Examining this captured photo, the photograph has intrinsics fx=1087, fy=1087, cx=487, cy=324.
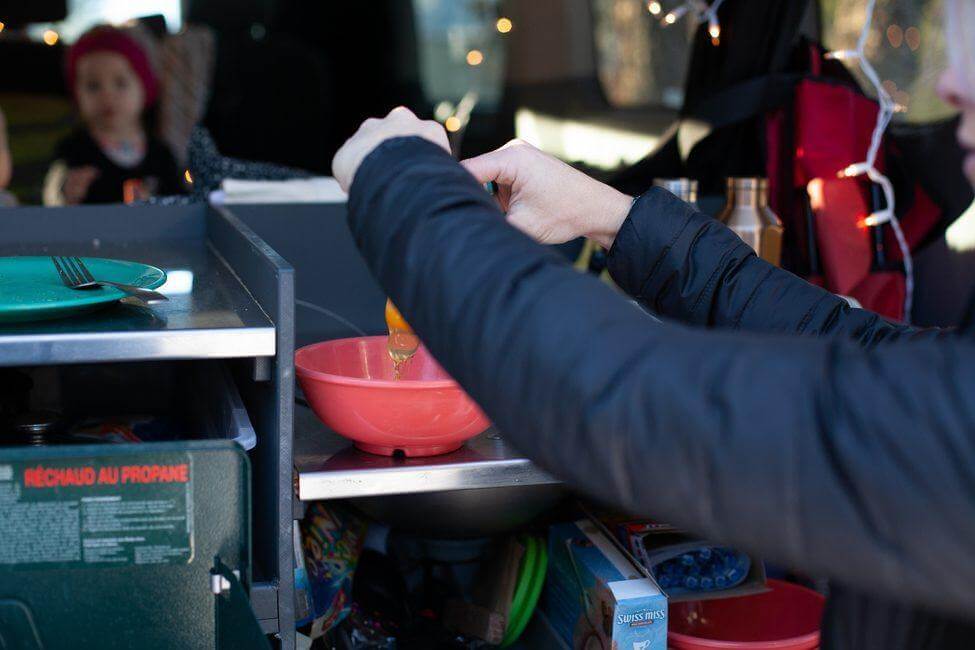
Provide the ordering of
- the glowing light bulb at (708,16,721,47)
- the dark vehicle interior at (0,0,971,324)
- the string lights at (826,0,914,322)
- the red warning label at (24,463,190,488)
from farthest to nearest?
the dark vehicle interior at (0,0,971,324)
the glowing light bulb at (708,16,721,47)
the string lights at (826,0,914,322)
the red warning label at (24,463,190,488)

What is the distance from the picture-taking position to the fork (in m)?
1.14

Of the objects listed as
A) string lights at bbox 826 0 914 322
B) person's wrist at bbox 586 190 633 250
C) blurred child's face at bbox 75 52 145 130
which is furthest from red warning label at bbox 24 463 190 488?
blurred child's face at bbox 75 52 145 130

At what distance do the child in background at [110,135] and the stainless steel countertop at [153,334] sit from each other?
2379 millimetres

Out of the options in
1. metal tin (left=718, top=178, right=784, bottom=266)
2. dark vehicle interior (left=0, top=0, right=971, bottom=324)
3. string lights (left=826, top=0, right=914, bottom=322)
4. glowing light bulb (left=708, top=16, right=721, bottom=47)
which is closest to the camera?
metal tin (left=718, top=178, right=784, bottom=266)

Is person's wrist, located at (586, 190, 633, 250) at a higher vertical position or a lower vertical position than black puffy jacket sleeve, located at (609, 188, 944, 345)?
higher

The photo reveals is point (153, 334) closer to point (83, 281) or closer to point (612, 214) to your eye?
point (83, 281)

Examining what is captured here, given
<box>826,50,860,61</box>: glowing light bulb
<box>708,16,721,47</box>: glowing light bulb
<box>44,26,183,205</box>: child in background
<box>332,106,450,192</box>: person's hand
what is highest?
<box>708,16,721,47</box>: glowing light bulb

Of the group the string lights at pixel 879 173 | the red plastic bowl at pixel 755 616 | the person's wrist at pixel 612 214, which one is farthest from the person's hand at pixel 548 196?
the string lights at pixel 879 173

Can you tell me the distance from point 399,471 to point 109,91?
2.79 metres

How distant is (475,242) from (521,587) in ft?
3.13

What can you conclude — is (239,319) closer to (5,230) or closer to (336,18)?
(5,230)

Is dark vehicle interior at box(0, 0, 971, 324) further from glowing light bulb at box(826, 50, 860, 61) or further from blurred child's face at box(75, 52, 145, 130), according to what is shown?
glowing light bulb at box(826, 50, 860, 61)

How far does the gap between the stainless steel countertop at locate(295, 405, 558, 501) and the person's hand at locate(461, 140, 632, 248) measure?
Answer: 0.25 m

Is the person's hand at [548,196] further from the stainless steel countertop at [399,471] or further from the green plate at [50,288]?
the green plate at [50,288]
